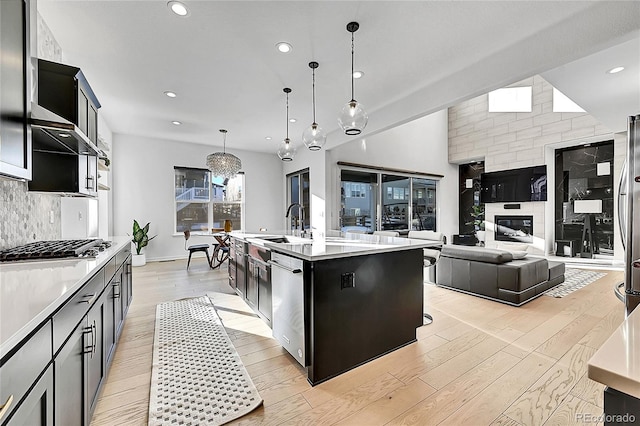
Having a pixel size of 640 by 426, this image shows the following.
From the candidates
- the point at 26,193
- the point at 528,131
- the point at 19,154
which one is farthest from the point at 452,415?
the point at 528,131

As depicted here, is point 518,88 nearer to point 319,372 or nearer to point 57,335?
point 319,372

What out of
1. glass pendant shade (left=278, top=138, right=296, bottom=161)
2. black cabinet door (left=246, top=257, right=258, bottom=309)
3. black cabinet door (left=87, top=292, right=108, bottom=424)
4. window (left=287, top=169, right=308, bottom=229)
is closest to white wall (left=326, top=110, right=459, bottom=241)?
window (left=287, top=169, right=308, bottom=229)

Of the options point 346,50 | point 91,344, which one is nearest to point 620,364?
point 91,344

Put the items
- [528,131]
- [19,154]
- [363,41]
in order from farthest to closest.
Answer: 1. [528,131]
2. [363,41]
3. [19,154]

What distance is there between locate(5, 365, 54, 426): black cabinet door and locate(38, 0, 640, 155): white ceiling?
2.72 meters

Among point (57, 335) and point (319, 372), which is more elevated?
point (57, 335)

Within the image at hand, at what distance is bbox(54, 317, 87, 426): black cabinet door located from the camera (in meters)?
1.05

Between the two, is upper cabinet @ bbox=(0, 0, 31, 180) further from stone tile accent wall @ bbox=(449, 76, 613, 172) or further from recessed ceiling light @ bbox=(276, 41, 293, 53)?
stone tile accent wall @ bbox=(449, 76, 613, 172)

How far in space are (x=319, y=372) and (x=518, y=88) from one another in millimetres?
7958

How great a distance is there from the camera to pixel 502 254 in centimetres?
345

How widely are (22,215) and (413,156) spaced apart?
7.53m

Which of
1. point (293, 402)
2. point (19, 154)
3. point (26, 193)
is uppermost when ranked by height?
point (19, 154)

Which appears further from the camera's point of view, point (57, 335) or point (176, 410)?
point (176, 410)

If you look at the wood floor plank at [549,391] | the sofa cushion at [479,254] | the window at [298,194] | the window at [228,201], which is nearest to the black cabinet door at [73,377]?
the wood floor plank at [549,391]
